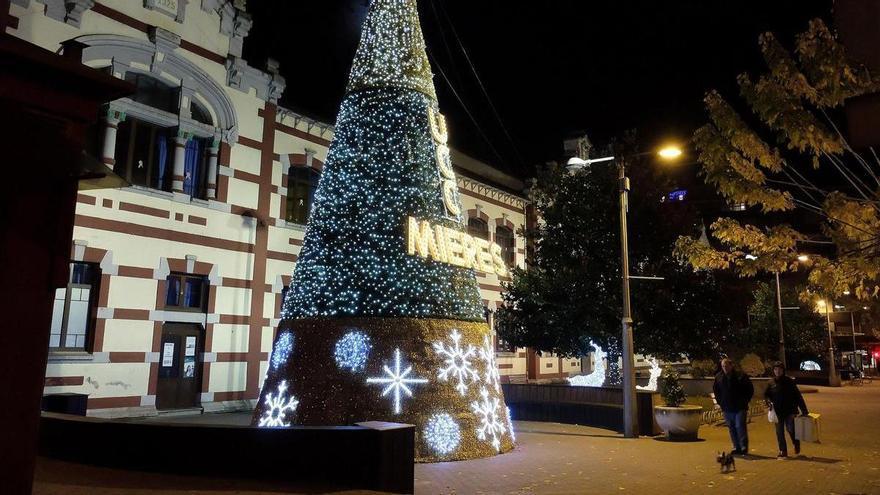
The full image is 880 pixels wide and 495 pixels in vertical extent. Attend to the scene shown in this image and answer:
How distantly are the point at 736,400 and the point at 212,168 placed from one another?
1421cm

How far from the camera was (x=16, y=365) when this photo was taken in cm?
476

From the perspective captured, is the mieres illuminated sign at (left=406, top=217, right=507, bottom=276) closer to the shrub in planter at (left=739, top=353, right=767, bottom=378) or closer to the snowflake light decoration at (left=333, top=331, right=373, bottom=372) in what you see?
the snowflake light decoration at (left=333, top=331, right=373, bottom=372)

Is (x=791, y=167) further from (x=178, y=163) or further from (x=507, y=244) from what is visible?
(x=507, y=244)

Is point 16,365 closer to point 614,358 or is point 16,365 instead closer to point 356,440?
point 356,440

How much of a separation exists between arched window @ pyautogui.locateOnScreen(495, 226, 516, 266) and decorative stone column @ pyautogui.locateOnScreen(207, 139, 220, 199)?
14.7m

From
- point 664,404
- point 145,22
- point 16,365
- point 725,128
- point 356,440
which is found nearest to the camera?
point 16,365

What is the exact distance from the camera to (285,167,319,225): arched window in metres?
20.2

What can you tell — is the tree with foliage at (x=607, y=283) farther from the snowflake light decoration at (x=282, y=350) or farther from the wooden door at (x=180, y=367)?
the snowflake light decoration at (x=282, y=350)

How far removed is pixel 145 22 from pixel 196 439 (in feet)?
42.5

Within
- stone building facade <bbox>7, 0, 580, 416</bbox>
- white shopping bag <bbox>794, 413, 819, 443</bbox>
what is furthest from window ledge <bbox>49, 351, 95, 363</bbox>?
white shopping bag <bbox>794, 413, 819, 443</bbox>

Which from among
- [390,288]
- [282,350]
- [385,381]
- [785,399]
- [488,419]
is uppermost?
[390,288]

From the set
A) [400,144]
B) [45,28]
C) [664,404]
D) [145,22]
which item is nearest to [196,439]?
[400,144]

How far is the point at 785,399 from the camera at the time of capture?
11.8 meters

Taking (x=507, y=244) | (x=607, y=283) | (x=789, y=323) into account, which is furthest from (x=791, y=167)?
(x=789, y=323)
